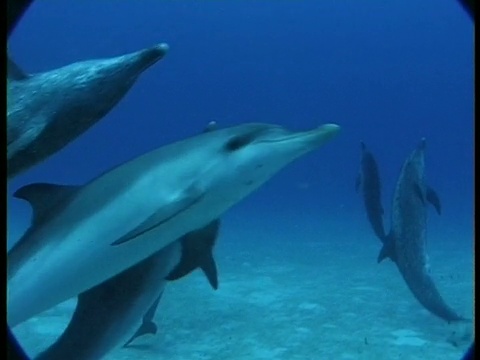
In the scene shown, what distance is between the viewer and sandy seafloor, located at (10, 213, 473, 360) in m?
6.38

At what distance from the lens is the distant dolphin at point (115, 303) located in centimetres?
330

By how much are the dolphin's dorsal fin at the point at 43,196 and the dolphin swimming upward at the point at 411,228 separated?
13.5 feet

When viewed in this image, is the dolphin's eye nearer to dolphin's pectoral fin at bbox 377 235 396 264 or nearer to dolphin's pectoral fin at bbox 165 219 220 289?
dolphin's pectoral fin at bbox 165 219 220 289

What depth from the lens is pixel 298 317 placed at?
796cm

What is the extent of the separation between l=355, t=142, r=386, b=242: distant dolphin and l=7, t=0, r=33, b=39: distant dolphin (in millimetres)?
5679

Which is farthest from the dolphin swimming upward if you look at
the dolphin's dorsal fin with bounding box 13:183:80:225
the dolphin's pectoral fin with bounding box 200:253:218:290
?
the dolphin's dorsal fin with bounding box 13:183:80:225

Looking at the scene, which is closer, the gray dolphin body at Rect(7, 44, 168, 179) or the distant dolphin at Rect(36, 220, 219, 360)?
the gray dolphin body at Rect(7, 44, 168, 179)

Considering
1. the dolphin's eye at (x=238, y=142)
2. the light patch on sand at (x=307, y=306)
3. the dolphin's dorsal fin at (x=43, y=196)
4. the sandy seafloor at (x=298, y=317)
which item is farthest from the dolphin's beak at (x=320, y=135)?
the light patch on sand at (x=307, y=306)

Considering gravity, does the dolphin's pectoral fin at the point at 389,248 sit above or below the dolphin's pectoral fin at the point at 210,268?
below

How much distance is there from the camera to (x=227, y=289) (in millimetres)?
10172

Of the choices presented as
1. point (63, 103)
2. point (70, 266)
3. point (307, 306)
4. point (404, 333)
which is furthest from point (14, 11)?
point (307, 306)

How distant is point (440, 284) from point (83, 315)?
8.59m

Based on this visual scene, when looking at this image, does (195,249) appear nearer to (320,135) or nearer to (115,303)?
(115,303)

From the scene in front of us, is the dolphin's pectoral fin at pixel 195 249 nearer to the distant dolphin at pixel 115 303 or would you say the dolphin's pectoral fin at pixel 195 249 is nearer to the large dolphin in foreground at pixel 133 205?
the distant dolphin at pixel 115 303
